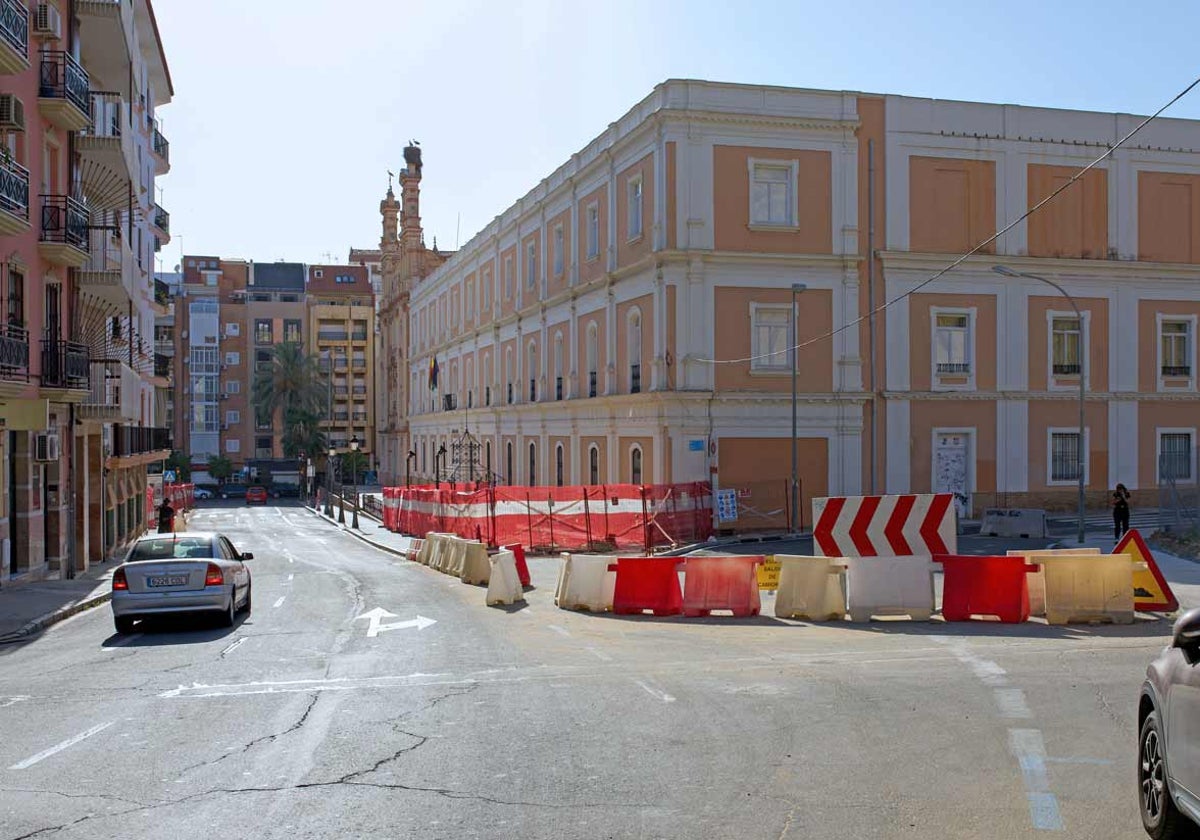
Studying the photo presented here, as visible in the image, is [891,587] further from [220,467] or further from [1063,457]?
[220,467]

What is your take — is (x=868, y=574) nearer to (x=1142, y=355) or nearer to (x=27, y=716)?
(x=27, y=716)

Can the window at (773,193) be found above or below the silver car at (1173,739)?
above

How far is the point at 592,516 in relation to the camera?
32.9 metres

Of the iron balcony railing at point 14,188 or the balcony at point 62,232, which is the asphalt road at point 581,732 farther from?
the balcony at point 62,232

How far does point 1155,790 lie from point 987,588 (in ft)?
32.7

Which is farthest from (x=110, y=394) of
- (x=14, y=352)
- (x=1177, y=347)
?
(x=1177, y=347)

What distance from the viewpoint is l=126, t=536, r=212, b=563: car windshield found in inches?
689

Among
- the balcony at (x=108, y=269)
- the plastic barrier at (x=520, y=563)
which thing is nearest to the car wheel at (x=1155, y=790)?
the plastic barrier at (x=520, y=563)

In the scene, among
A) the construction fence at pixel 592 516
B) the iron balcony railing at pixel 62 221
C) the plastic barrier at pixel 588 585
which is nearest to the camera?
Answer: the plastic barrier at pixel 588 585

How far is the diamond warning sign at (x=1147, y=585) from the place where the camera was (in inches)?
650

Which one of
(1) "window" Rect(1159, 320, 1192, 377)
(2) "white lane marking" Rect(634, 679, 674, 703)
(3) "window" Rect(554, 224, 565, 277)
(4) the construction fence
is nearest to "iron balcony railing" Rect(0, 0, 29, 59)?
(4) the construction fence

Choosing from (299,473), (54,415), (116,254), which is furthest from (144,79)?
(299,473)

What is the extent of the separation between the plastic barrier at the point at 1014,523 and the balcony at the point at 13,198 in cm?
2587

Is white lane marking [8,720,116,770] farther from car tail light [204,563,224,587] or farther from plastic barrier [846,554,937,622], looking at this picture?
plastic barrier [846,554,937,622]
